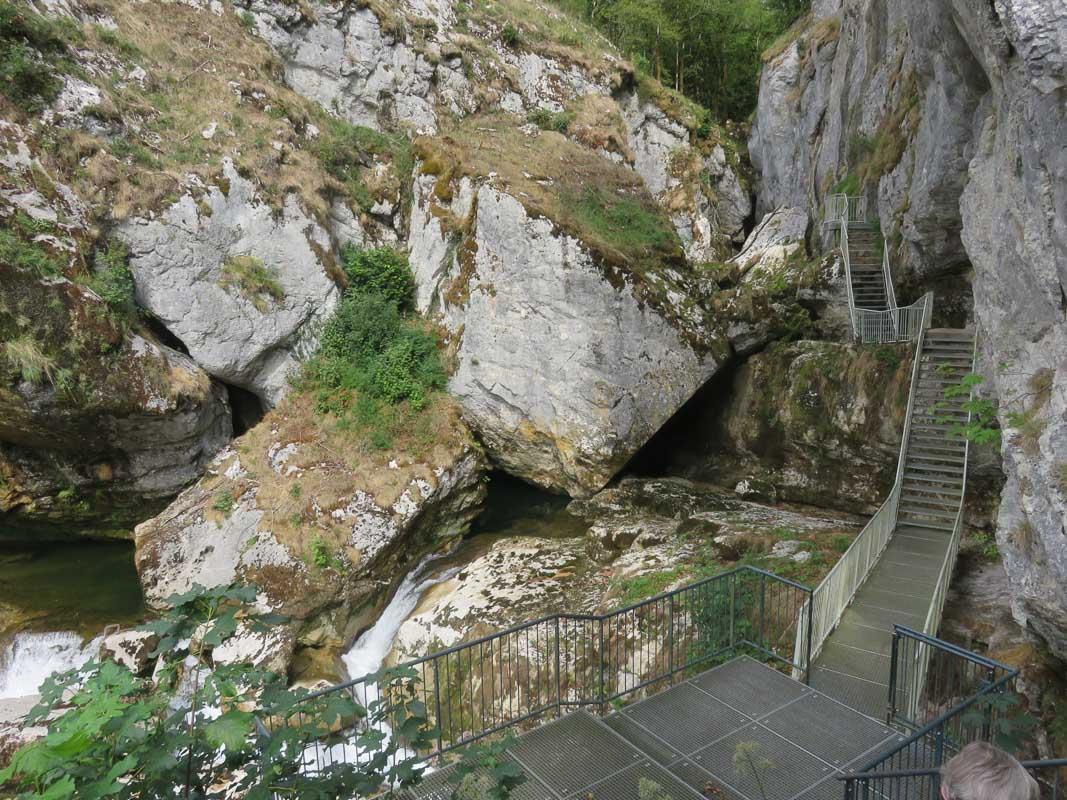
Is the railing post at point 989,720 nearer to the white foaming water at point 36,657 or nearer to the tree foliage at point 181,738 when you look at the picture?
the tree foliage at point 181,738

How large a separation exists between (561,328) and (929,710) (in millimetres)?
10220

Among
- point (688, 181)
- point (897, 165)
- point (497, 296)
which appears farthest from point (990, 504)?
point (688, 181)

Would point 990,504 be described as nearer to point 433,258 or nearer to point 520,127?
point 433,258

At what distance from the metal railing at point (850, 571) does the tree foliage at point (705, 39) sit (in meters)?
22.6

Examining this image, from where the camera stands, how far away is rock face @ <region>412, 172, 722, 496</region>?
14508mm

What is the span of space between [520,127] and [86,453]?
15.8 metres

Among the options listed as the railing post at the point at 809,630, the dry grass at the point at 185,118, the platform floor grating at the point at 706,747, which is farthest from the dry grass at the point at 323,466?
the railing post at the point at 809,630

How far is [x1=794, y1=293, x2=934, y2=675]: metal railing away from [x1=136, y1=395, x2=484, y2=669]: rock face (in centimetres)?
835

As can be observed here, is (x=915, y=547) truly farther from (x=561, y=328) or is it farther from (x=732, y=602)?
(x=561, y=328)

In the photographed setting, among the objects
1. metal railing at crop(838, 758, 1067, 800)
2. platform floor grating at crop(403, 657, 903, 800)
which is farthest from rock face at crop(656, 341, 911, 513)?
metal railing at crop(838, 758, 1067, 800)

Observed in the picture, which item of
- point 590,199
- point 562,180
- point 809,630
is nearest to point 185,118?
point 562,180

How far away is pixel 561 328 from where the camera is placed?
14.6 m

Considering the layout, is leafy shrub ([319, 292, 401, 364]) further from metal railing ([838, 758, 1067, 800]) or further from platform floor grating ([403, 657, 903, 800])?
metal railing ([838, 758, 1067, 800])

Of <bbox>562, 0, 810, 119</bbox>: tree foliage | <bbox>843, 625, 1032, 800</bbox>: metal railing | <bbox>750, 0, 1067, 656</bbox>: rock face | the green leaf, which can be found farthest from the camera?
<bbox>562, 0, 810, 119</bbox>: tree foliage
